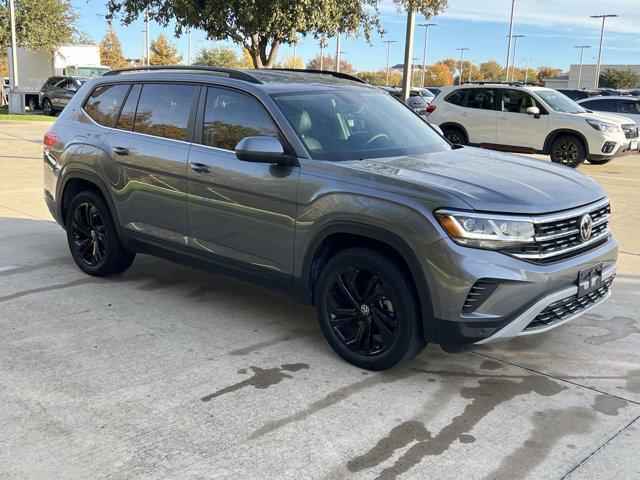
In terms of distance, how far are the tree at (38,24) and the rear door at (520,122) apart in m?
24.6

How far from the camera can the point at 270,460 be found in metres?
3.03

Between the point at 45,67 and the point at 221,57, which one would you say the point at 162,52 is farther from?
the point at 45,67

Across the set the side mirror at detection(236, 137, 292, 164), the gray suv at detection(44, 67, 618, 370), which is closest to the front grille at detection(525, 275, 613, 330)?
the gray suv at detection(44, 67, 618, 370)

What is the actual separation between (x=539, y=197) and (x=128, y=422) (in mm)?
2504

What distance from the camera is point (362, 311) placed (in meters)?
3.93

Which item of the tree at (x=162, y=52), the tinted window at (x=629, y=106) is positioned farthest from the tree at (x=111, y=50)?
the tinted window at (x=629, y=106)

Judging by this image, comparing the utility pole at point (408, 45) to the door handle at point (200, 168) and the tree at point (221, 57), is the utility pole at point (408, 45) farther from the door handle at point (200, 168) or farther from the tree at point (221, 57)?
the tree at point (221, 57)

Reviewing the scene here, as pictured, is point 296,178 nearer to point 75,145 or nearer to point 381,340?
point 381,340

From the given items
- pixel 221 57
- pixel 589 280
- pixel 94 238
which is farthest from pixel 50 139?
pixel 221 57

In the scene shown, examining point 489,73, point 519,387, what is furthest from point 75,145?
point 489,73

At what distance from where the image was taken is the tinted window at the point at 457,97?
51.0 feet

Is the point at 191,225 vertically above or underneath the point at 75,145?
underneath

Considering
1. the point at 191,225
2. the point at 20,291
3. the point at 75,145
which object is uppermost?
the point at 75,145

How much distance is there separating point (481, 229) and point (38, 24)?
32.7 metres
